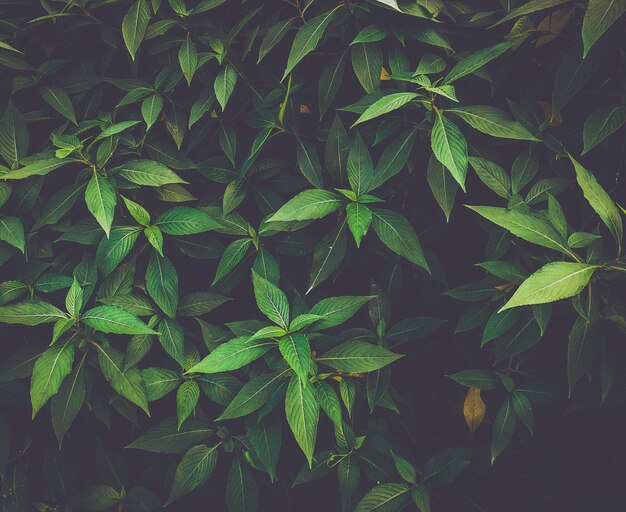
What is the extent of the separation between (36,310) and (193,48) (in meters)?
0.91

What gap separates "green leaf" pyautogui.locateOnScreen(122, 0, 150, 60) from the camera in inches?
68.0

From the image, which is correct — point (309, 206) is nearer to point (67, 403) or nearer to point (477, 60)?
point (477, 60)

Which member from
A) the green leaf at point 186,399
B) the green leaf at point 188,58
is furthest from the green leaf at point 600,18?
the green leaf at point 186,399

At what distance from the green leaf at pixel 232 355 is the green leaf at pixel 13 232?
0.66 meters

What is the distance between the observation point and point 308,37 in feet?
5.25

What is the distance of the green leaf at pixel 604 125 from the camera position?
4.86 ft

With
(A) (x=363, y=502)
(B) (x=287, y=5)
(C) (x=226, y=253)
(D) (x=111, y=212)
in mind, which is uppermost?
(B) (x=287, y=5)

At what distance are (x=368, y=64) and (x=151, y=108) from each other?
675mm

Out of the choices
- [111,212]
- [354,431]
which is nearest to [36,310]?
[111,212]

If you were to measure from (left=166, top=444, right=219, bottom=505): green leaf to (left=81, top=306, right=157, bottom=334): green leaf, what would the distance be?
48cm

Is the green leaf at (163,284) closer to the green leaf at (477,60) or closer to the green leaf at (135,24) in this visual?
the green leaf at (135,24)

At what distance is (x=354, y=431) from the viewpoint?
183 cm

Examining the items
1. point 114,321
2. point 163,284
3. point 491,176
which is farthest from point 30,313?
point 491,176

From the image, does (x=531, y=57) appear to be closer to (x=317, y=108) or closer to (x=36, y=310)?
(x=317, y=108)
